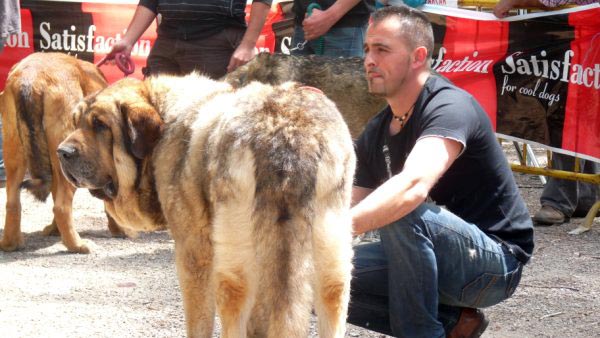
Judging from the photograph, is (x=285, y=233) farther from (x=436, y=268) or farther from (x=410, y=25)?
(x=410, y=25)

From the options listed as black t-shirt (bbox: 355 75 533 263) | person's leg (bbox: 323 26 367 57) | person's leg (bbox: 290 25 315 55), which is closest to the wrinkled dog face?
black t-shirt (bbox: 355 75 533 263)

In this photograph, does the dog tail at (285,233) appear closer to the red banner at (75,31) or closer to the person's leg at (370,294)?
the person's leg at (370,294)

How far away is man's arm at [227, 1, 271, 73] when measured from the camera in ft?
20.2

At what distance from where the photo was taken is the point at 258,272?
3354 mm

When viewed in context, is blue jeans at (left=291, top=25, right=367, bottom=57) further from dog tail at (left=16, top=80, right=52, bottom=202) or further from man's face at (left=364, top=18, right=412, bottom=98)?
man's face at (left=364, top=18, right=412, bottom=98)

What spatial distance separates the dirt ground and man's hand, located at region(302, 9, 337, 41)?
1.91m

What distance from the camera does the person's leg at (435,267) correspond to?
155 inches

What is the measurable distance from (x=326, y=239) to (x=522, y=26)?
4.93 meters

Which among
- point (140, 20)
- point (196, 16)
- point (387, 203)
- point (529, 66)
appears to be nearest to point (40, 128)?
point (140, 20)

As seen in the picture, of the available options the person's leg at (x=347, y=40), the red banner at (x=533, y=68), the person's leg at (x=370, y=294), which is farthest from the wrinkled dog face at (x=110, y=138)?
the red banner at (x=533, y=68)

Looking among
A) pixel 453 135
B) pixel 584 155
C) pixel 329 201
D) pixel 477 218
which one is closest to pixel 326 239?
pixel 329 201

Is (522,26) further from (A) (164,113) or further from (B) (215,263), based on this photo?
(B) (215,263)

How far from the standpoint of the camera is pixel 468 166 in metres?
4.08

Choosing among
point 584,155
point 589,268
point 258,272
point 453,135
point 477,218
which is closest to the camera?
point 258,272
